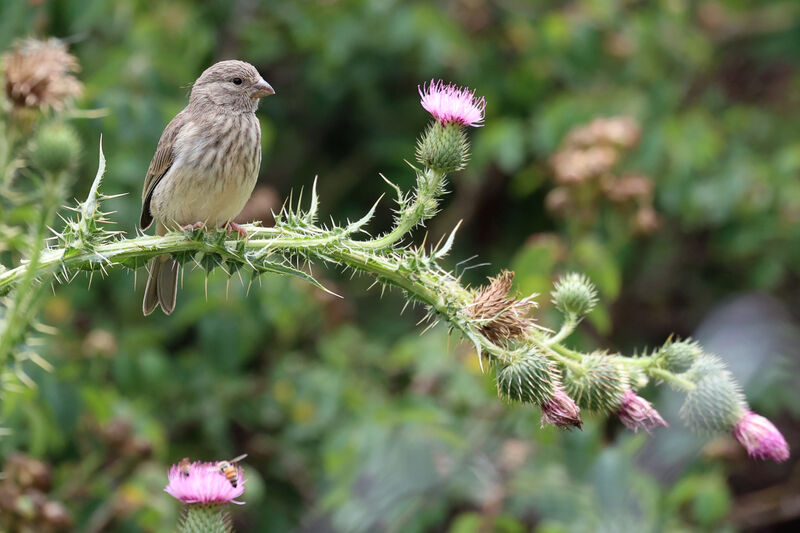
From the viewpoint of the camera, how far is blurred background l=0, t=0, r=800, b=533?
4992 millimetres

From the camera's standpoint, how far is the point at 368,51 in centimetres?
743

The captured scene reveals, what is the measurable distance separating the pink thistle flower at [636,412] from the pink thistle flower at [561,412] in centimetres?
23

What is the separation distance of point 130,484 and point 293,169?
352 centimetres

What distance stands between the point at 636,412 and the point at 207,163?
205cm

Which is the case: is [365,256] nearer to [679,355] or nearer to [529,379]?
[529,379]

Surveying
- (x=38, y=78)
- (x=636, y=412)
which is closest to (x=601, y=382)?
(x=636, y=412)

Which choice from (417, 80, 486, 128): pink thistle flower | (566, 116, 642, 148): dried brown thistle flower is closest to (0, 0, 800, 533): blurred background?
(566, 116, 642, 148): dried brown thistle flower

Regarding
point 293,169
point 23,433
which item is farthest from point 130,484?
point 293,169

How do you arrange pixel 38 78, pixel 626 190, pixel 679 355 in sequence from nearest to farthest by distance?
pixel 679 355 → pixel 38 78 → pixel 626 190

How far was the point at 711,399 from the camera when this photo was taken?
288cm

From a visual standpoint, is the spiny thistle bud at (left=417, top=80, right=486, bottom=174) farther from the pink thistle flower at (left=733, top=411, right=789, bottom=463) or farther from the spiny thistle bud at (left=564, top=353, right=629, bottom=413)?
the pink thistle flower at (left=733, top=411, right=789, bottom=463)

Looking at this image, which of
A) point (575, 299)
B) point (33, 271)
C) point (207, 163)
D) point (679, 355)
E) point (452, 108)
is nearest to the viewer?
point (33, 271)

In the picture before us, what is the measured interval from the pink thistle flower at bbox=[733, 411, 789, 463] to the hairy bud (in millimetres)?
1196

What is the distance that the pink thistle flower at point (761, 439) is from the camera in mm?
2865
